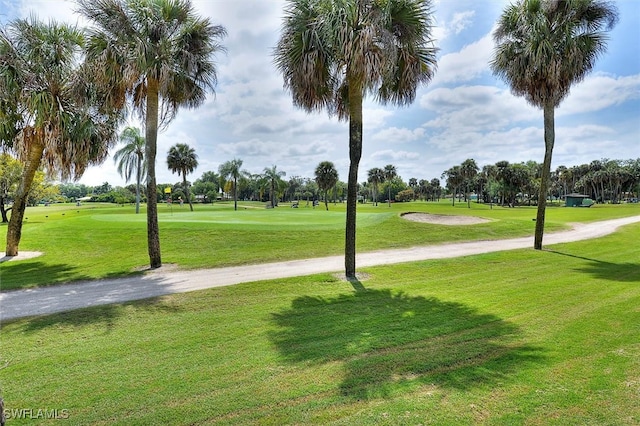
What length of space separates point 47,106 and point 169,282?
8.68 metres

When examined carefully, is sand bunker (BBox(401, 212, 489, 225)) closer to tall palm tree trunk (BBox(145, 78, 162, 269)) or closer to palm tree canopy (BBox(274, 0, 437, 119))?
palm tree canopy (BBox(274, 0, 437, 119))

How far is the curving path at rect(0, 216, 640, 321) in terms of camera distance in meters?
8.31

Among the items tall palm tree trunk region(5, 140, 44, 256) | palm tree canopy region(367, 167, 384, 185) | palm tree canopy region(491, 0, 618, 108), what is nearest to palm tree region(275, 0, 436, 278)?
palm tree canopy region(491, 0, 618, 108)

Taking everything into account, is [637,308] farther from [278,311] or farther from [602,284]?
[278,311]

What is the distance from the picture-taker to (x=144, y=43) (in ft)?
38.1

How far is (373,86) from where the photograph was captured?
398 inches

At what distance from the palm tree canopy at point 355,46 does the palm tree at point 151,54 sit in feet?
13.5

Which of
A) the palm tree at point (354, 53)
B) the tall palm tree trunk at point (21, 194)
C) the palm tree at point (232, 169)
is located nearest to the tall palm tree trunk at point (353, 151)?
the palm tree at point (354, 53)

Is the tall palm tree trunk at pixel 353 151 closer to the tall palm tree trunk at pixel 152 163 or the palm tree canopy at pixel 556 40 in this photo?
the tall palm tree trunk at pixel 152 163

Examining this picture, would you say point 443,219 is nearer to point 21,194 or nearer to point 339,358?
point 339,358

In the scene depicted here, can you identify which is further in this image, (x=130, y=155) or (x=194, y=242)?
(x=130, y=155)

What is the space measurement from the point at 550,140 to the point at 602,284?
385 inches

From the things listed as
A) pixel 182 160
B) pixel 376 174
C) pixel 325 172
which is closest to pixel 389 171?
pixel 376 174

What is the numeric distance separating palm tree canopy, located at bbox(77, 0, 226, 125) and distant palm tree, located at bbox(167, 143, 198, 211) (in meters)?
47.3
